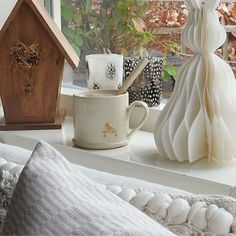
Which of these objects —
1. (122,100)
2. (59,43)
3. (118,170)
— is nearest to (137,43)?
(59,43)

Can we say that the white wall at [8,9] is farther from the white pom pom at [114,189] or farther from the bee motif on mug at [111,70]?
the white pom pom at [114,189]

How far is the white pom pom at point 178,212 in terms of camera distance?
0.78 meters

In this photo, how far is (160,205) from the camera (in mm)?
801

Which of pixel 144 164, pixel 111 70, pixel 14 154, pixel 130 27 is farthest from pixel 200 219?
pixel 130 27

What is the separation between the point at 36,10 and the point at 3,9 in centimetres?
34

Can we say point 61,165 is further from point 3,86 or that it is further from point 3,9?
point 3,9

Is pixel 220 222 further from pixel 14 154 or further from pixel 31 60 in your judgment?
pixel 31 60

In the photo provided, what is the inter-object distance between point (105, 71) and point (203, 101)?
1.28 feet

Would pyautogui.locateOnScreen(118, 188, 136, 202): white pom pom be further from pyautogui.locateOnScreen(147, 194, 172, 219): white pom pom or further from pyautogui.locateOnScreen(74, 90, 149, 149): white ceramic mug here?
pyautogui.locateOnScreen(74, 90, 149, 149): white ceramic mug

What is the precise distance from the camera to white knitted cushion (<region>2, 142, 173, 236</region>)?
0.70 meters

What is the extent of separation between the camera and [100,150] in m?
1.37

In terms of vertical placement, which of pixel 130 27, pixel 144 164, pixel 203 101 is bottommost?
pixel 144 164

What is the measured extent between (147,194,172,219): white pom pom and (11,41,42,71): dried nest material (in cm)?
81

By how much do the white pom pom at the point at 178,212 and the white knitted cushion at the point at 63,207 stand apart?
0.06 metres
